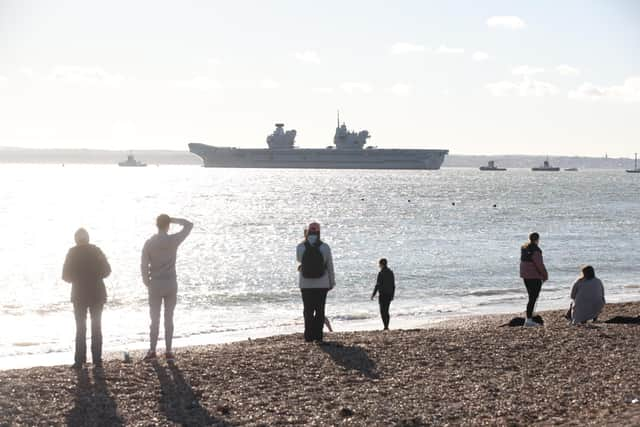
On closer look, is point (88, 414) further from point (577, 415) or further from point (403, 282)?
point (403, 282)

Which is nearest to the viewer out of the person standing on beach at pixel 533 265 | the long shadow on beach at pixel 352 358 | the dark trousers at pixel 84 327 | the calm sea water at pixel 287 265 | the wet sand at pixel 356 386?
the wet sand at pixel 356 386

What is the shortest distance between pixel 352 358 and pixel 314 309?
1291 mm

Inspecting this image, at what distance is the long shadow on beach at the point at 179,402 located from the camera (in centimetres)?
762

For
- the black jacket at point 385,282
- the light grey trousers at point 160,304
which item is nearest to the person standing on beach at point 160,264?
the light grey trousers at point 160,304

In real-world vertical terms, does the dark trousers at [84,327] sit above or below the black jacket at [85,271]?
below

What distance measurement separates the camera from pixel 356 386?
28.7 feet

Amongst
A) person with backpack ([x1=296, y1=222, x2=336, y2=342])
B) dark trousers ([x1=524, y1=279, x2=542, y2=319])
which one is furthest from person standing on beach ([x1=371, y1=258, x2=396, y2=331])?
person with backpack ([x1=296, y1=222, x2=336, y2=342])

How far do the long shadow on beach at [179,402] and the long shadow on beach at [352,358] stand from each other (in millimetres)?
1795

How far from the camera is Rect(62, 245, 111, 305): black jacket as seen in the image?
959cm

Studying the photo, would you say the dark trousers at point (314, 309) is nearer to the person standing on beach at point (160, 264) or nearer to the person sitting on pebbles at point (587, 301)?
the person standing on beach at point (160, 264)

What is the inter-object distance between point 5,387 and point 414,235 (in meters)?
45.0

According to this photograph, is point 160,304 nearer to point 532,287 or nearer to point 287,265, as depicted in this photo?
point 532,287

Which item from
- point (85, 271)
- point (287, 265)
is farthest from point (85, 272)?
point (287, 265)

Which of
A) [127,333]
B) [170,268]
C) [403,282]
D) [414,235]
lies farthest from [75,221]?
[170,268]
